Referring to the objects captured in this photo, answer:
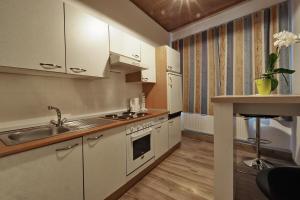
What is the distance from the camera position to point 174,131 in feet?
8.98

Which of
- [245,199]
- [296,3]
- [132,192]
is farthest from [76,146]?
[296,3]

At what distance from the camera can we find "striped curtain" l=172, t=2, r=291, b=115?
2.39m

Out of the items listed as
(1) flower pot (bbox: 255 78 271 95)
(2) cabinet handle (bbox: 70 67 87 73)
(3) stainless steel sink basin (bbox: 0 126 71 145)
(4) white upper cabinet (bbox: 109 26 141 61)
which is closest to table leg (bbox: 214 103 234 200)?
(1) flower pot (bbox: 255 78 271 95)

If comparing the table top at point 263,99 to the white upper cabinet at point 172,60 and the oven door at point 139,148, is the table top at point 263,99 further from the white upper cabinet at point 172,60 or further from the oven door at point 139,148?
the white upper cabinet at point 172,60

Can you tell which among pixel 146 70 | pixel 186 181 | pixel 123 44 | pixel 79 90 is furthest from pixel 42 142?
pixel 146 70

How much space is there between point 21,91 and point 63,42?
24.0 inches

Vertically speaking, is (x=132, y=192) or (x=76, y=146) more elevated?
(x=76, y=146)

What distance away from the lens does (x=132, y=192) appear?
1.64m

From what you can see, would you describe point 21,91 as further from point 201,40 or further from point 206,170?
point 201,40

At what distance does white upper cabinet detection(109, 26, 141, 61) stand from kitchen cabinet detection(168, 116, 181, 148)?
52.4 inches

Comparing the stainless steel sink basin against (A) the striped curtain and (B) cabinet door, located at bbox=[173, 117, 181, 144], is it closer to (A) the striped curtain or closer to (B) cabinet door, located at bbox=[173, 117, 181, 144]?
(B) cabinet door, located at bbox=[173, 117, 181, 144]

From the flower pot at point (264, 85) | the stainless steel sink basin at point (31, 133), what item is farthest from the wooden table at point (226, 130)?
the stainless steel sink basin at point (31, 133)

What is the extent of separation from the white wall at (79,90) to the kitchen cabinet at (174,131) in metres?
0.89

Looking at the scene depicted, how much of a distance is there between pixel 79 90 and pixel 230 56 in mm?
2839
